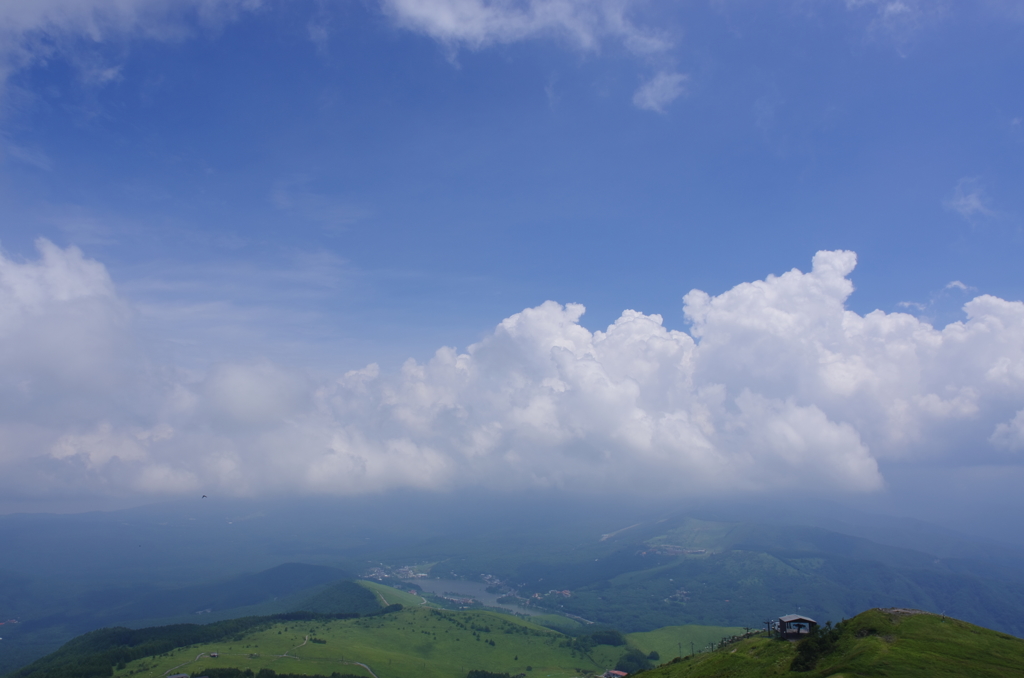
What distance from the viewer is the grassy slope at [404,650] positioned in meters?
126

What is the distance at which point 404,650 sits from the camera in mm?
160500

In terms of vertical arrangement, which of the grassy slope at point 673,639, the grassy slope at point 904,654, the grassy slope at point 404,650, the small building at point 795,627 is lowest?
the grassy slope at point 673,639

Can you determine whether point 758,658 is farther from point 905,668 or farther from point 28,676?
point 28,676

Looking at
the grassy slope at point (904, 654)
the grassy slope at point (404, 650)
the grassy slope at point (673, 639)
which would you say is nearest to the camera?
the grassy slope at point (904, 654)

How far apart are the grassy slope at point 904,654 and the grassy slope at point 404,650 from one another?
112 m

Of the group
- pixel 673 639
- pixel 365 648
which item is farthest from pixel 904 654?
pixel 673 639

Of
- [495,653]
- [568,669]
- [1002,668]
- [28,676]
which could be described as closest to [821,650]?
[1002,668]

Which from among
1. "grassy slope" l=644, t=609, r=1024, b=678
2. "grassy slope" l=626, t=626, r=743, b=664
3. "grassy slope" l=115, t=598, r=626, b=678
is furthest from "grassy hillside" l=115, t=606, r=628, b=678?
"grassy slope" l=644, t=609, r=1024, b=678

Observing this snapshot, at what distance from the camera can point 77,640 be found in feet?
522

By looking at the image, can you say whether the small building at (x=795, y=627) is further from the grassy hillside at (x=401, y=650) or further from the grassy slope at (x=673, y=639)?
the grassy slope at (x=673, y=639)

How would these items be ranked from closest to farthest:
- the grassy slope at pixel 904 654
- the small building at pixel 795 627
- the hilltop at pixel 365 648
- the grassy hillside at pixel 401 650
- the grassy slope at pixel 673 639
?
the grassy slope at pixel 904 654, the small building at pixel 795 627, the hilltop at pixel 365 648, the grassy hillside at pixel 401 650, the grassy slope at pixel 673 639

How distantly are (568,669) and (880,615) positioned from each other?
127 m

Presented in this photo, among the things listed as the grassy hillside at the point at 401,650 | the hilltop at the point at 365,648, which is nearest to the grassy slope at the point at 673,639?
the hilltop at the point at 365,648

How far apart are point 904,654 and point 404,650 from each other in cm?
15396
